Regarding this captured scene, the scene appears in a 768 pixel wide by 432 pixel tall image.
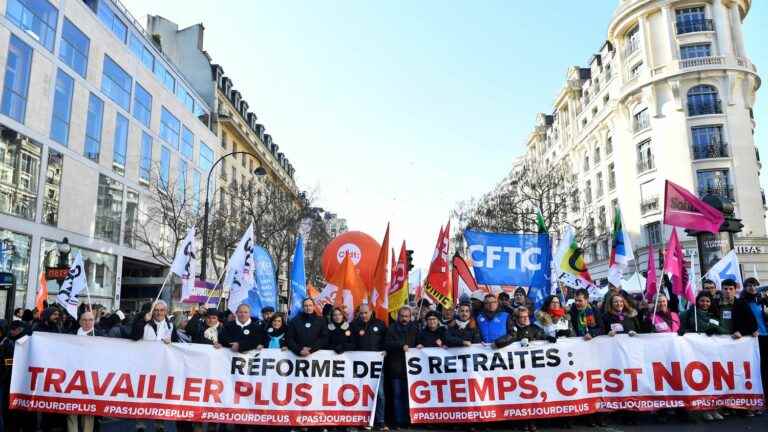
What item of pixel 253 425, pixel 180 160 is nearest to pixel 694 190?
pixel 180 160

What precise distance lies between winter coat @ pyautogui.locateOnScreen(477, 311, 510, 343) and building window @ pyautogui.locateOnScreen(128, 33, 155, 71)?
2989 cm

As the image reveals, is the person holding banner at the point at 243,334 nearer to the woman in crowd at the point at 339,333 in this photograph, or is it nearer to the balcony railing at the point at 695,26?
the woman in crowd at the point at 339,333

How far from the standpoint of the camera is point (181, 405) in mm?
7316

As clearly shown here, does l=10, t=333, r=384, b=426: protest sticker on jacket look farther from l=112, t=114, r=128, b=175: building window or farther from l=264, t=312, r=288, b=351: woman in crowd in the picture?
l=112, t=114, r=128, b=175: building window

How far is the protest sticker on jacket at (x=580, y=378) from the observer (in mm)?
7648

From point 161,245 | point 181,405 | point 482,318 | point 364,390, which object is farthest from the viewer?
point 161,245

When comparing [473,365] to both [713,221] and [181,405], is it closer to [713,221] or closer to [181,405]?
[181,405]

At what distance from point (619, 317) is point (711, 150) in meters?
34.1

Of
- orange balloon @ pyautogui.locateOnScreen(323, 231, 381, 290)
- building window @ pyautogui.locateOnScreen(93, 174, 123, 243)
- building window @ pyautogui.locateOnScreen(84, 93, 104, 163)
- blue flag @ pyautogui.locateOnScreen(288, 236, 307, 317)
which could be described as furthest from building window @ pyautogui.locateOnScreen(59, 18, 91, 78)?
blue flag @ pyautogui.locateOnScreen(288, 236, 307, 317)

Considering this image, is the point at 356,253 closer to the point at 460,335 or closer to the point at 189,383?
the point at 460,335

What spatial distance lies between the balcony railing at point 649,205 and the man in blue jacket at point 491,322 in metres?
34.4

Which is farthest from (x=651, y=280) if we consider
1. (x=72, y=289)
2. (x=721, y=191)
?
(x=721, y=191)

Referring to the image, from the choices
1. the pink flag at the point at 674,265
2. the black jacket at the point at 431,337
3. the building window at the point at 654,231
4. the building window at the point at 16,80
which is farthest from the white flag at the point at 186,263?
the building window at the point at 654,231

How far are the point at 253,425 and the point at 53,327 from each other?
3446 mm
